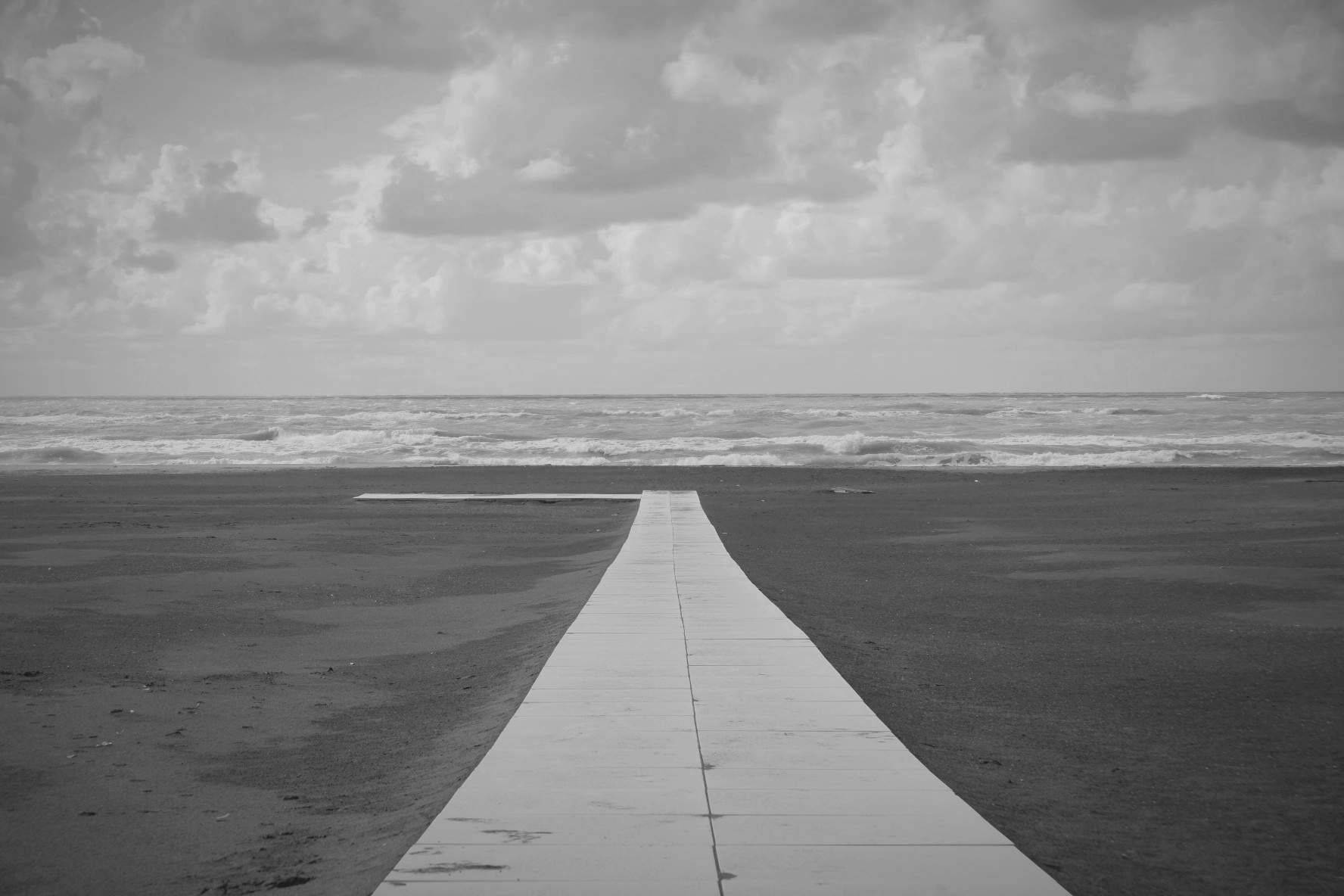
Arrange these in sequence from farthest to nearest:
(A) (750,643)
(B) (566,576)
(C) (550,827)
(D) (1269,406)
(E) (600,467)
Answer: (D) (1269,406)
(E) (600,467)
(B) (566,576)
(A) (750,643)
(C) (550,827)

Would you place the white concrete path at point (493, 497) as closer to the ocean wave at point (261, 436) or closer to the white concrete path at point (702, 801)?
the white concrete path at point (702, 801)

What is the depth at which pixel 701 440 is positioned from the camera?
1615 inches

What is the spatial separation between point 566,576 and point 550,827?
8.19 metres

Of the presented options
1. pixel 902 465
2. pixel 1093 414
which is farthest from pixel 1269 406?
pixel 902 465

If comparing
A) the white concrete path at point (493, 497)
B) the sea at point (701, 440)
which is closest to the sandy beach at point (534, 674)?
the white concrete path at point (493, 497)

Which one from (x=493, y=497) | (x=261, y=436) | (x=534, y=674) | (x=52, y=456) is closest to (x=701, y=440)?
(x=261, y=436)

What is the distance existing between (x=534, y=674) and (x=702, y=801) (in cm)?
311

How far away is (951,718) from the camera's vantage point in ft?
19.6

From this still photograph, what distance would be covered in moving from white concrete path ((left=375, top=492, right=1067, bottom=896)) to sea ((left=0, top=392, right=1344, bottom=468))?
84.3ft

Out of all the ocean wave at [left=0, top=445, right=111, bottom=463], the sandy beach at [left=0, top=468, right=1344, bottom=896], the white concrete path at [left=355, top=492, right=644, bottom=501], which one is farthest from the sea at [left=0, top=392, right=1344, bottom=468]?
the sandy beach at [left=0, top=468, right=1344, bottom=896]

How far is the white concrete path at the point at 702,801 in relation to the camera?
3.34 meters

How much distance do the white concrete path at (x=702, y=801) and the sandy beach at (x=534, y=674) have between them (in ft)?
1.25

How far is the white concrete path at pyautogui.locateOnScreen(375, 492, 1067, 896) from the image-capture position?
3.34 meters

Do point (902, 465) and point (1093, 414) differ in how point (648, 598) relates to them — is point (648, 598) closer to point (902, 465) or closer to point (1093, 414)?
point (902, 465)
